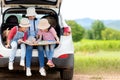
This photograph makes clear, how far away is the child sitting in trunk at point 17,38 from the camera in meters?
→ 9.38

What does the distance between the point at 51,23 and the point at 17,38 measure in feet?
3.06

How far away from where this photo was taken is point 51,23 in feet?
33.5

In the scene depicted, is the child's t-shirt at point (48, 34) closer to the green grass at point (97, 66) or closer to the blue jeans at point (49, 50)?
the blue jeans at point (49, 50)

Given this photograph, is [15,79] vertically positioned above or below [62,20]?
below

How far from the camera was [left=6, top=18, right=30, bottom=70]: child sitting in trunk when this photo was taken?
9.38m

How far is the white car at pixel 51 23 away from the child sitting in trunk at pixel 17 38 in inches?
3.7

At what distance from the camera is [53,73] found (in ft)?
37.8

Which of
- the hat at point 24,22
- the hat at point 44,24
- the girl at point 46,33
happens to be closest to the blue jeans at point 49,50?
the girl at point 46,33

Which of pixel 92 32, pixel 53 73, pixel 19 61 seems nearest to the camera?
pixel 19 61

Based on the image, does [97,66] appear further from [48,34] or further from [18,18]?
[48,34]

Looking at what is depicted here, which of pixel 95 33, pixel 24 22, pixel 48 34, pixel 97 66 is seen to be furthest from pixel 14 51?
pixel 95 33

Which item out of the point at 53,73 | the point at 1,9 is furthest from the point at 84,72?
the point at 1,9

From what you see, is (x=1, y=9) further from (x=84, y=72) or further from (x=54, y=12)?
(x=84, y=72)

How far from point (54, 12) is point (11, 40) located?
1098mm
